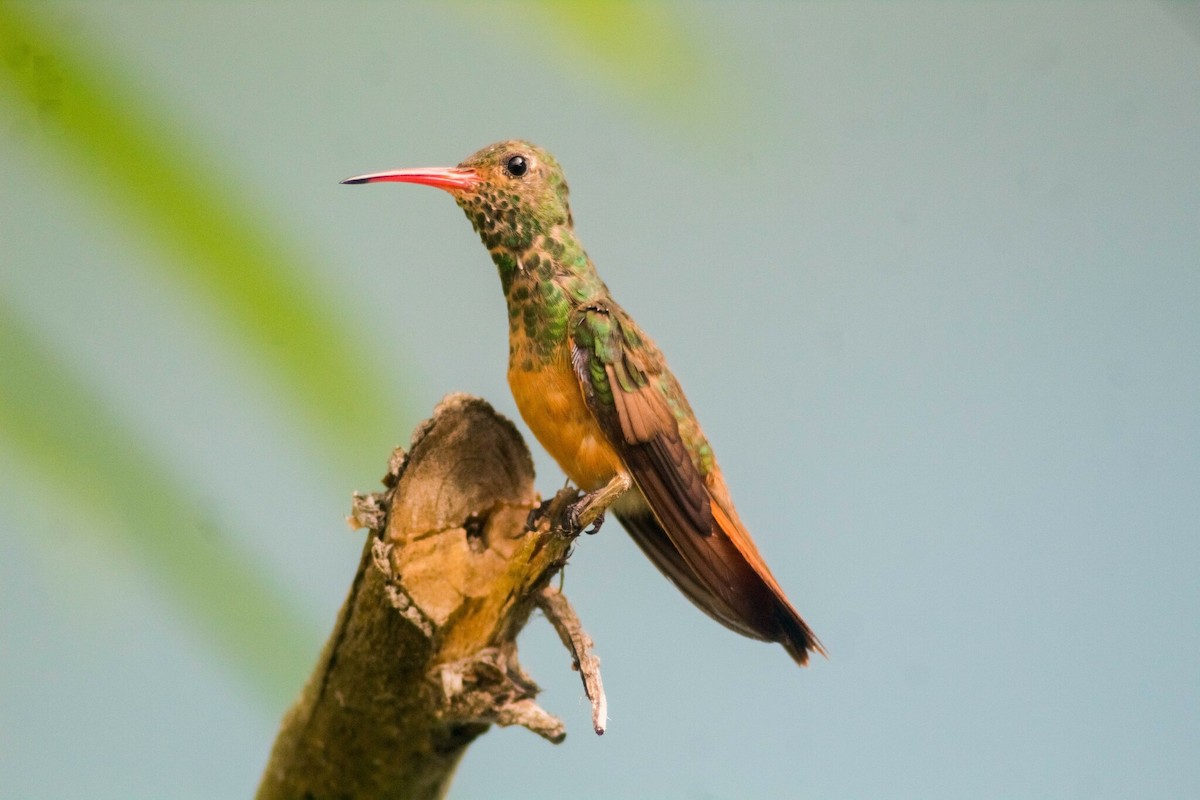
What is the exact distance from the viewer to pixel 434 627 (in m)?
2.03

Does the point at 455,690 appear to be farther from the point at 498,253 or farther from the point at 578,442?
the point at 498,253

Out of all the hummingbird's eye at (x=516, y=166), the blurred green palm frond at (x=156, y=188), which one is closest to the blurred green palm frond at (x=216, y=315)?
the blurred green palm frond at (x=156, y=188)

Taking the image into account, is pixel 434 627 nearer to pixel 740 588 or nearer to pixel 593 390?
pixel 593 390

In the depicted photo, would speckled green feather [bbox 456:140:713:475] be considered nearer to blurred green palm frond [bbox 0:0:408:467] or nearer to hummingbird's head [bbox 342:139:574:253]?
hummingbird's head [bbox 342:139:574:253]

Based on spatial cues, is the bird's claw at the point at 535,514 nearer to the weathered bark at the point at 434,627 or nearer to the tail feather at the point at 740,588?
the weathered bark at the point at 434,627

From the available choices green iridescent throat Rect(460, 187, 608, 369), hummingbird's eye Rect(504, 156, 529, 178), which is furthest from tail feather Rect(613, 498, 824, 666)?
hummingbird's eye Rect(504, 156, 529, 178)

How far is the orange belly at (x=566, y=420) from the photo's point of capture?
7.80ft

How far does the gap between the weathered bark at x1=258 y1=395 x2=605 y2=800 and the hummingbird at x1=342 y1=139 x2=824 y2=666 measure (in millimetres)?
149

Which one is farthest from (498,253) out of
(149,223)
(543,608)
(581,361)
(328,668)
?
(149,223)

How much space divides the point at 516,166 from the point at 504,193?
3.1 inches

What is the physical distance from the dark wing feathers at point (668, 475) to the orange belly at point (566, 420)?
0.04 m

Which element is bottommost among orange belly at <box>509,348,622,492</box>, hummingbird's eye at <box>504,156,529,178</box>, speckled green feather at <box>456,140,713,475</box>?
orange belly at <box>509,348,622,492</box>

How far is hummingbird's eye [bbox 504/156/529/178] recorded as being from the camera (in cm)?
251

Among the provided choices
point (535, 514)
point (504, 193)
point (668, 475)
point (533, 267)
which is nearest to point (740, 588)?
point (668, 475)
